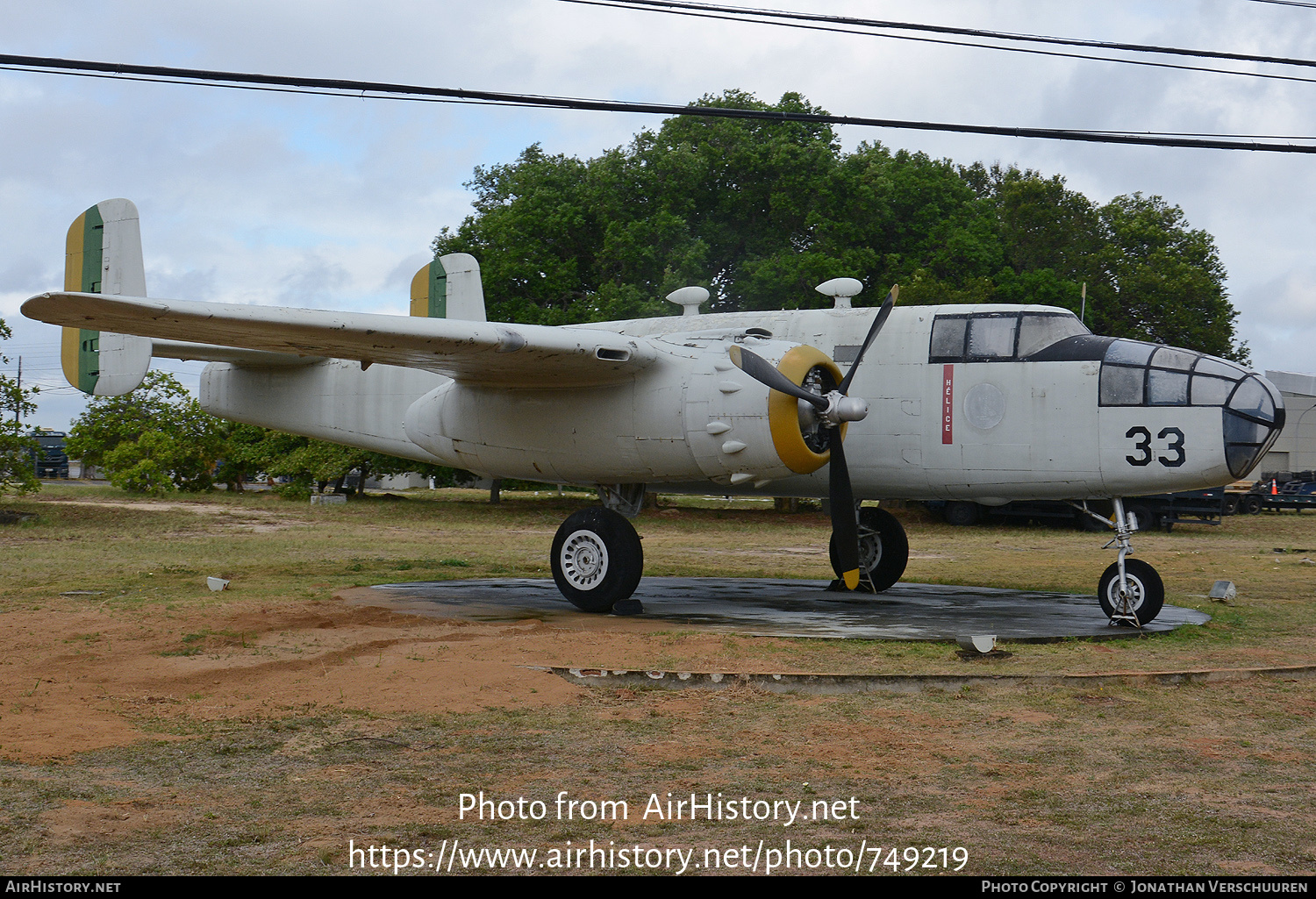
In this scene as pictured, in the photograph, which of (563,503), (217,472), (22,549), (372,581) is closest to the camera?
(372,581)

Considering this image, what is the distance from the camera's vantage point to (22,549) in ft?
68.8

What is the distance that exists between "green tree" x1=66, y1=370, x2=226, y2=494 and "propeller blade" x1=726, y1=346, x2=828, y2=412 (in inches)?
1264

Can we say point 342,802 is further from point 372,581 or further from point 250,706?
point 372,581

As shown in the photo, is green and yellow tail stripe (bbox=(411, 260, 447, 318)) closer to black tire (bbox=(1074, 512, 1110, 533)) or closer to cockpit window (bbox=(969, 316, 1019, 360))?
cockpit window (bbox=(969, 316, 1019, 360))

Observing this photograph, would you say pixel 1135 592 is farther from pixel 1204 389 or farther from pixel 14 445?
pixel 14 445

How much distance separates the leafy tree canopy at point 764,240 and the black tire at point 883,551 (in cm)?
1829

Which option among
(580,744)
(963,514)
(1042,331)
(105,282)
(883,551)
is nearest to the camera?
(580,744)

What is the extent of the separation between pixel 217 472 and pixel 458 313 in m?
30.4

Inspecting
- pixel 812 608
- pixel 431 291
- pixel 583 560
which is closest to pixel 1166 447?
pixel 812 608

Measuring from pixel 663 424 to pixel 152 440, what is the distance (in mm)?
31684

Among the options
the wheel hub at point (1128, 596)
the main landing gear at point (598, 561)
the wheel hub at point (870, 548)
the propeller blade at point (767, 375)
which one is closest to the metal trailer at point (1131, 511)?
the wheel hub at point (870, 548)

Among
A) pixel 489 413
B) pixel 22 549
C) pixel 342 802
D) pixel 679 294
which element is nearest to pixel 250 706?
pixel 342 802

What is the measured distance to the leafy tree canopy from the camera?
35.8 meters

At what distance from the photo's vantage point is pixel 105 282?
1408 centimetres
